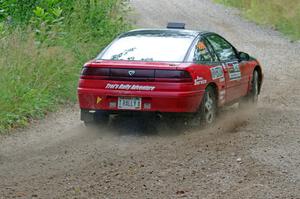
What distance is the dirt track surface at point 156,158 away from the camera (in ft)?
23.4

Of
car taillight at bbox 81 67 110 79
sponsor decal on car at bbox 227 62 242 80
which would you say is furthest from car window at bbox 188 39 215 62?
car taillight at bbox 81 67 110 79

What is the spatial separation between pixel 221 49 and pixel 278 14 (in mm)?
18732

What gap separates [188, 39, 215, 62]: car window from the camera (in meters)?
10.5

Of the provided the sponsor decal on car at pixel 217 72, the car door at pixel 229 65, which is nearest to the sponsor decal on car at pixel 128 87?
the sponsor decal on car at pixel 217 72

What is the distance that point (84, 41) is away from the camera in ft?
53.6

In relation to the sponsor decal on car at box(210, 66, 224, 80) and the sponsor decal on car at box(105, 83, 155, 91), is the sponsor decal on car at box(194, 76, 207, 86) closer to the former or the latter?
the sponsor decal on car at box(210, 66, 224, 80)

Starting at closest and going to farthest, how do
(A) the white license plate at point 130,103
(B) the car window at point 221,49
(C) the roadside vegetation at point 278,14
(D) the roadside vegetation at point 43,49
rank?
(A) the white license plate at point 130,103 → (B) the car window at point 221,49 → (D) the roadside vegetation at point 43,49 → (C) the roadside vegetation at point 278,14

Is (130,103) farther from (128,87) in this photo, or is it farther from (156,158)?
(156,158)

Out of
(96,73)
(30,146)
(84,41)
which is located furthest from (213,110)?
(84,41)

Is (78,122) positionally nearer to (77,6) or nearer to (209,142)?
(209,142)

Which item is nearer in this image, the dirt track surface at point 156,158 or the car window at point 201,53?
the dirt track surface at point 156,158

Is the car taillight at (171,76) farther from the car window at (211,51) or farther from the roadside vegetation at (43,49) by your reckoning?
the roadside vegetation at (43,49)

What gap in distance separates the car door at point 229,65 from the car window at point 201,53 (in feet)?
1.11

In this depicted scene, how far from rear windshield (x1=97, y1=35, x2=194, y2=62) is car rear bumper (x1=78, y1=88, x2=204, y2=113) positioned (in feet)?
2.02
